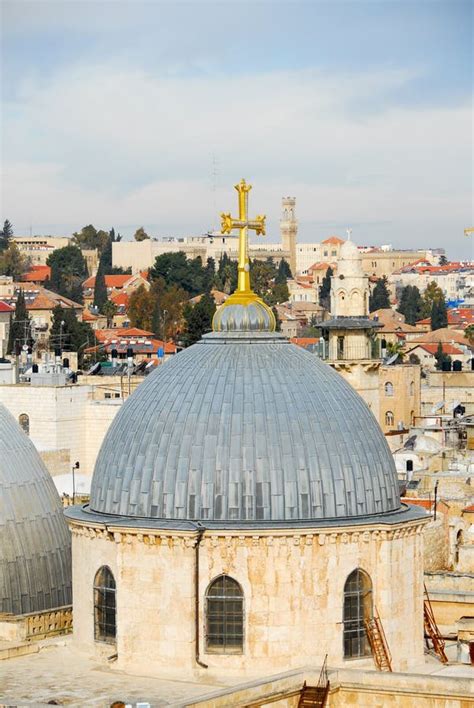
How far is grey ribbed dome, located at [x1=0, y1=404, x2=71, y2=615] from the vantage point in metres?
34.4

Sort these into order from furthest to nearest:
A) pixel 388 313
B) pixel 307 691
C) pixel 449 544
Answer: pixel 388 313 → pixel 449 544 → pixel 307 691

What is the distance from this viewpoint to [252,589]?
27375 mm

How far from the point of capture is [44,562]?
3481cm

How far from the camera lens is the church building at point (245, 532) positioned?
27.4 meters

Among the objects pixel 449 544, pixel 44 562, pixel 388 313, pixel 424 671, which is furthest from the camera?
pixel 388 313

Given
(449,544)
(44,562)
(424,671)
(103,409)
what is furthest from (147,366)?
(424,671)

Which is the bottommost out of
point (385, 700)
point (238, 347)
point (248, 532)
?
point (385, 700)

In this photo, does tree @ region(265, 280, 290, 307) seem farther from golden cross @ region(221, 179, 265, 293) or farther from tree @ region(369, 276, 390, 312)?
golden cross @ region(221, 179, 265, 293)

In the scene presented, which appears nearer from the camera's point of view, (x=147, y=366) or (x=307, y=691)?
(x=307, y=691)

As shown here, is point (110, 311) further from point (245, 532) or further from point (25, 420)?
point (245, 532)

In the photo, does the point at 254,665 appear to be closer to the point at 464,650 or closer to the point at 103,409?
the point at 464,650

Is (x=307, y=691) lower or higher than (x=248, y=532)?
lower

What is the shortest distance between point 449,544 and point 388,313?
415 ft

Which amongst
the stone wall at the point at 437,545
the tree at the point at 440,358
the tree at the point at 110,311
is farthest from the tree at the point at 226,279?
the stone wall at the point at 437,545
